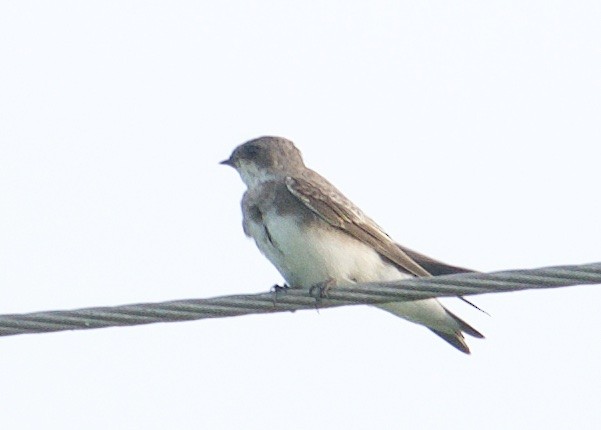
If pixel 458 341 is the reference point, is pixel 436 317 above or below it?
above

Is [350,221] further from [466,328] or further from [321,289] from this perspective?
[321,289]

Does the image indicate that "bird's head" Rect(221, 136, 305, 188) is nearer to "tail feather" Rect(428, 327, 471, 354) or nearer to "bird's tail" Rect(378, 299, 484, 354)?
"bird's tail" Rect(378, 299, 484, 354)

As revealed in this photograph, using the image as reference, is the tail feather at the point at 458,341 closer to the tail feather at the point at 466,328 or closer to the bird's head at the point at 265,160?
the tail feather at the point at 466,328

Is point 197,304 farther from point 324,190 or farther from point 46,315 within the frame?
point 324,190

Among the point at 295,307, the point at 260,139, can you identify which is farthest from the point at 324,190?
the point at 295,307

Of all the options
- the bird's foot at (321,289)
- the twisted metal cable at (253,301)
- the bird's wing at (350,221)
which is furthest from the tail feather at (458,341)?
the twisted metal cable at (253,301)

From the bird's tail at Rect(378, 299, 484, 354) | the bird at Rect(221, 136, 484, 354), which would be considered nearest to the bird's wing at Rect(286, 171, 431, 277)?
the bird at Rect(221, 136, 484, 354)

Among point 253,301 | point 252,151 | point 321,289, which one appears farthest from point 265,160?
point 253,301
